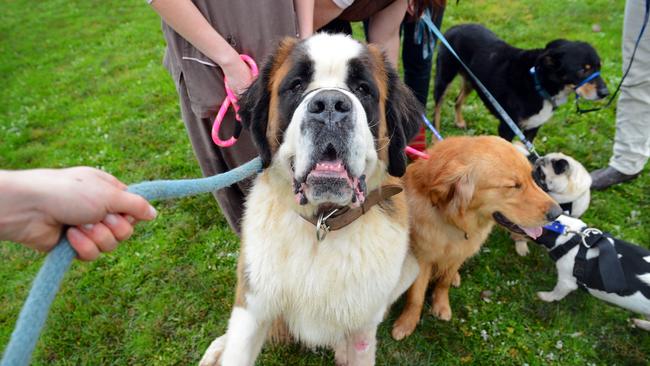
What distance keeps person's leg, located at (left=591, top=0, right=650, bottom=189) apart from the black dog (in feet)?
1.02

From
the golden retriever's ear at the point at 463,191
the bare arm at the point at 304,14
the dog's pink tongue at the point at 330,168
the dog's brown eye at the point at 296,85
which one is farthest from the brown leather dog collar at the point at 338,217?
the bare arm at the point at 304,14

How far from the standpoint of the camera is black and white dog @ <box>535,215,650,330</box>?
106 inches

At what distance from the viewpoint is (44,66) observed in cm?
898

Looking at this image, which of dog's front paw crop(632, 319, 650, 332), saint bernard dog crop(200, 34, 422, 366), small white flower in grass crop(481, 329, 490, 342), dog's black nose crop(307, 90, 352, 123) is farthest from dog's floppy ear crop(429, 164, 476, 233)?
dog's front paw crop(632, 319, 650, 332)

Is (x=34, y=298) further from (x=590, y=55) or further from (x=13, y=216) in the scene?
(x=590, y=55)

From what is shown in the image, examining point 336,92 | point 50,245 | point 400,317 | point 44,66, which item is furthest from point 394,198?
point 44,66

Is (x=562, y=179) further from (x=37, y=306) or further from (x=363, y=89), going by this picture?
(x=37, y=306)

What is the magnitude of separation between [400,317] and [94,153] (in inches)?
185

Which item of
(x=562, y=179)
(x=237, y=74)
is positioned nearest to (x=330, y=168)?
(x=237, y=74)

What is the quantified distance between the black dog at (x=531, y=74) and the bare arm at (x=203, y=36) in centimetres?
327

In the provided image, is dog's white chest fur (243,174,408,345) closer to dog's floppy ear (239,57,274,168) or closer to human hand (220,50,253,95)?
dog's floppy ear (239,57,274,168)

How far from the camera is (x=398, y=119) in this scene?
214 centimetres

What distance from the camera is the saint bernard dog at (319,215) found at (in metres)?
1.93

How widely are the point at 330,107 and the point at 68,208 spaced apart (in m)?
0.99
